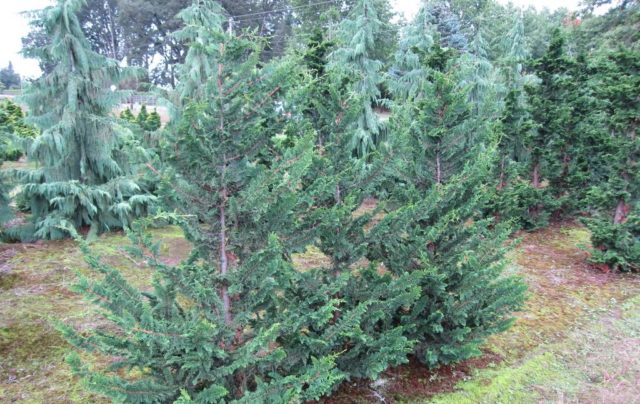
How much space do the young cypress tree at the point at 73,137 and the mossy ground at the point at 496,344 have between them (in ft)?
3.97

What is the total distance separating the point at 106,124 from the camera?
353 inches

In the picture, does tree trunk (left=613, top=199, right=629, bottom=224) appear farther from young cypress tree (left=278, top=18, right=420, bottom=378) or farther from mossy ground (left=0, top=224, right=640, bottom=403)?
young cypress tree (left=278, top=18, right=420, bottom=378)

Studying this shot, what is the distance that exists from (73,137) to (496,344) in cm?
915

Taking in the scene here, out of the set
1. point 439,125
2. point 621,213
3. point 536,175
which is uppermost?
point 439,125

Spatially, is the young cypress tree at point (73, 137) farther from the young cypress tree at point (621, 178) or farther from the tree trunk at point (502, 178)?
the young cypress tree at point (621, 178)

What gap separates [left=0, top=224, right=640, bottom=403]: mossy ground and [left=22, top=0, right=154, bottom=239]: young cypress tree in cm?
121

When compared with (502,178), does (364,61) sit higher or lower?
higher

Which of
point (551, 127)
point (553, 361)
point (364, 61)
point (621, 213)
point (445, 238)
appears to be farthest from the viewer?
point (364, 61)

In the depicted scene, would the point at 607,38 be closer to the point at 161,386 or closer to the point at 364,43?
the point at 364,43

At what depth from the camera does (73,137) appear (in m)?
8.89

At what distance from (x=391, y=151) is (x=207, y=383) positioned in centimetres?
258

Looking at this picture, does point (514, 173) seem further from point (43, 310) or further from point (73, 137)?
point (73, 137)

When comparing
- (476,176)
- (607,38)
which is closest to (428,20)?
(607,38)

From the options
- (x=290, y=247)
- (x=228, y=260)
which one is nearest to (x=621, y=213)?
(x=290, y=247)
